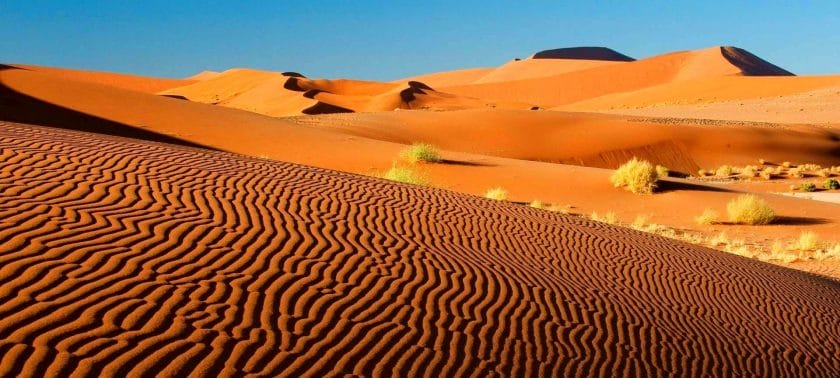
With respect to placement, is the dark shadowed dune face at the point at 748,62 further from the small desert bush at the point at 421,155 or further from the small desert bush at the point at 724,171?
the small desert bush at the point at 421,155

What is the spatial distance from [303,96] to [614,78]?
75.7 m

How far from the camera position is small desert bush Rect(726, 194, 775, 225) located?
20.8m

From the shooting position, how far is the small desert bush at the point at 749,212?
20797mm

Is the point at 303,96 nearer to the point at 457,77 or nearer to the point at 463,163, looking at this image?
the point at 463,163

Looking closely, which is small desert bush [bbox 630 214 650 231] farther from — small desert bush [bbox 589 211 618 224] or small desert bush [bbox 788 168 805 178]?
small desert bush [bbox 788 168 805 178]

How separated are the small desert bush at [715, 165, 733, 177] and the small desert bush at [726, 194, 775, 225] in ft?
59.9

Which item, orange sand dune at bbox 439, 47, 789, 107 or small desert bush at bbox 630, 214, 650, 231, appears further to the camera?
orange sand dune at bbox 439, 47, 789, 107

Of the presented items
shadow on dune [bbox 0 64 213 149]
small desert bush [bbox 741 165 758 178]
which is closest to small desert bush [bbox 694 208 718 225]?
shadow on dune [bbox 0 64 213 149]

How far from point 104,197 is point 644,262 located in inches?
266

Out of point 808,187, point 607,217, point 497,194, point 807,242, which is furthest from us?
point 808,187

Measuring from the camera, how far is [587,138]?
1697 inches

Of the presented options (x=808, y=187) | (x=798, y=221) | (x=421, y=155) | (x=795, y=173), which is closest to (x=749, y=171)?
(x=795, y=173)

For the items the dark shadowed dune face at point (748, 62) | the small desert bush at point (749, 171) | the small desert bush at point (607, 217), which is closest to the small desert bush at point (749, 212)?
the small desert bush at point (607, 217)

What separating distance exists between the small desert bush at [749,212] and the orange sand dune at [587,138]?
18.6m
